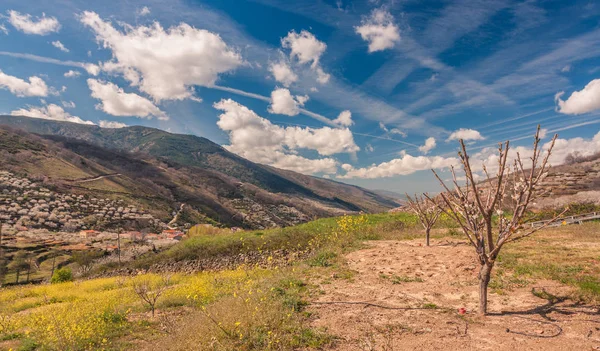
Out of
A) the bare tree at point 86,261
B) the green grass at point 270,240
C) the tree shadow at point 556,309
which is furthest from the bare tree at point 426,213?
the bare tree at point 86,261

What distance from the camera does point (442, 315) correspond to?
7141mm

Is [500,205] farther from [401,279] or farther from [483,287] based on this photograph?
[401,279]

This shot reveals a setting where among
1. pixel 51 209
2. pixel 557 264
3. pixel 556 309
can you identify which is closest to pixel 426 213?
pixel 557 264

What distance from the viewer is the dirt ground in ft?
18.5

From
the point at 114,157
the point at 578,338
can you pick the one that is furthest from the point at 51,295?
the point at 114,157

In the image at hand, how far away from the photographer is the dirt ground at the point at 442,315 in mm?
5652

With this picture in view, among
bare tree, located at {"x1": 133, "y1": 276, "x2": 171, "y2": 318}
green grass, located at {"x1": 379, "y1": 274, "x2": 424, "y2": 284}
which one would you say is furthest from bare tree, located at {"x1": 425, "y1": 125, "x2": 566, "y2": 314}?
bare tree, located at {"x1": 133, "y1": 276, "x2": 171, "y2": 318}

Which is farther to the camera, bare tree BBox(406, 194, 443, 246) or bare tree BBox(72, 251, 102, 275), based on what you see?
bare tree BBox(72, 251, 102, 275)

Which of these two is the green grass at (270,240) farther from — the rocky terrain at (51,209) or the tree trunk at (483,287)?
the rocky terrain at (51,209)

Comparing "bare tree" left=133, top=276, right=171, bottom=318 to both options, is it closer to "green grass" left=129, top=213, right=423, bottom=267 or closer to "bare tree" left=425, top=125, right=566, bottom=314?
"green grass" left=129, top=213, right=423, bottom=267

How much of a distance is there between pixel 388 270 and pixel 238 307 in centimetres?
663

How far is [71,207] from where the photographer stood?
77375 mm

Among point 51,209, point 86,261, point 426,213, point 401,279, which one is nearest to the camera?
point 401,279

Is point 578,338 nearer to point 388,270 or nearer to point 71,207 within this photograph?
point 388,270
